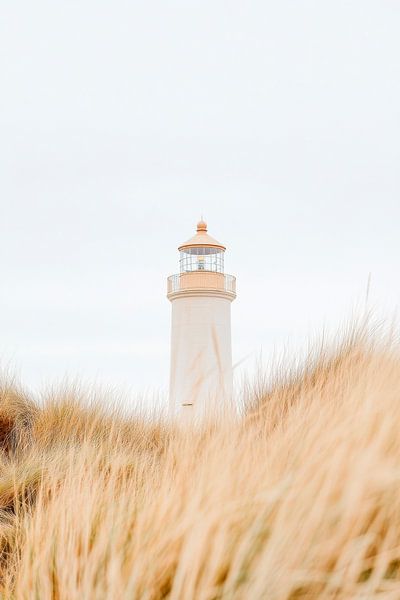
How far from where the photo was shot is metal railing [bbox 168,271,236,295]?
14.0 metres

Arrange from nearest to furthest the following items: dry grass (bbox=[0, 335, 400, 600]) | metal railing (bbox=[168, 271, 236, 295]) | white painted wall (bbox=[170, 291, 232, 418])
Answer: dry grass (bbox=[0, 335, 400, 600])
white painted wall (bbox=[170, 291, 232, 418])
metal railing (bbox=[168, 271, 236, 295])

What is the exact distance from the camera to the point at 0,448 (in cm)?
586

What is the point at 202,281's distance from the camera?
1395cm

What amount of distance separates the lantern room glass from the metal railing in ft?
0.67

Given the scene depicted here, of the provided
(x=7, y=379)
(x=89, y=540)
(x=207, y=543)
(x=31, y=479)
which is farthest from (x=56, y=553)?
(x=7, y=379)

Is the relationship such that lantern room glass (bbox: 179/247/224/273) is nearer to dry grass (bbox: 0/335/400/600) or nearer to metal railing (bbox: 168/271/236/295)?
metal railing (bbox: 168/271/236/295)

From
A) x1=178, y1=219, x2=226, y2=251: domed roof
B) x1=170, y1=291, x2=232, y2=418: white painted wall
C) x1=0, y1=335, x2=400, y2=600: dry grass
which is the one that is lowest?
x1=0, y1=335, x2=400, y2=600: dry grass

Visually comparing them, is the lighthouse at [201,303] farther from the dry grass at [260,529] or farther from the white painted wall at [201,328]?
the dry grass at [260,529]

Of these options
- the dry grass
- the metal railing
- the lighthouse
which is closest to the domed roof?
the lighthouse

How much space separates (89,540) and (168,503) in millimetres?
369

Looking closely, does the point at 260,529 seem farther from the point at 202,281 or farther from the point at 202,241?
the point at 202,241

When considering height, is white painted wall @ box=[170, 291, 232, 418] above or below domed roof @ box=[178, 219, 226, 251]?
below

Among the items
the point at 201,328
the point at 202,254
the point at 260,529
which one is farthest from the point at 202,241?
the point at 260,529

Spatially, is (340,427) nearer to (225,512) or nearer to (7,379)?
(225,512)
